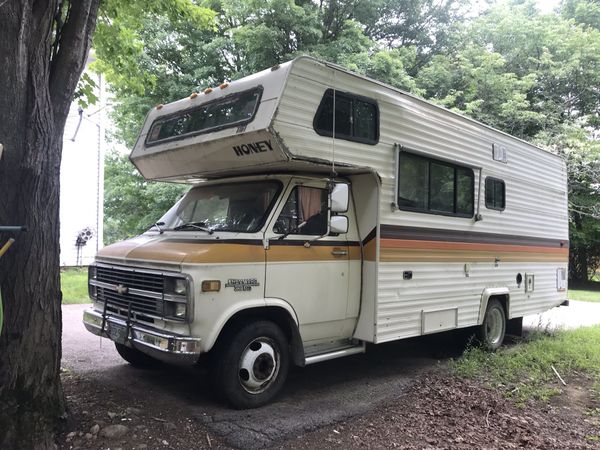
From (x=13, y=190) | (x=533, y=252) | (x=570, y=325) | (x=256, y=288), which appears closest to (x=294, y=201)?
(x=256, y=288)

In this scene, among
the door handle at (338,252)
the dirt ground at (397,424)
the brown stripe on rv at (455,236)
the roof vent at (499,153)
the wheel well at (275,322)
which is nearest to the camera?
the dirt ground at (397,424)

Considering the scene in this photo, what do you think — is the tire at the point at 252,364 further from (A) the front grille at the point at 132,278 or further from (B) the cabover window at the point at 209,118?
(B) the cabover window at the point at 209,118

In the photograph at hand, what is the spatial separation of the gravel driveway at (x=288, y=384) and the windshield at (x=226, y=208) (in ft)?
5.44

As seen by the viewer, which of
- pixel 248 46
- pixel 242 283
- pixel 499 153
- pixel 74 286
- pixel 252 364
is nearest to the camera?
pixel 242 283

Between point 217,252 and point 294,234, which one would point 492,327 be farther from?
point 217,252

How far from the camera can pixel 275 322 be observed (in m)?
5.08

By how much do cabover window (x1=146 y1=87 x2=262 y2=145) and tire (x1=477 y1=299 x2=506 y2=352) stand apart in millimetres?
4636

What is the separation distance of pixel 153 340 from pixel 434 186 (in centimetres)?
386

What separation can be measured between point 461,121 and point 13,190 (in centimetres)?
546

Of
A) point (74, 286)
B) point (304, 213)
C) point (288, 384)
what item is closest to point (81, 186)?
point (74, 286)

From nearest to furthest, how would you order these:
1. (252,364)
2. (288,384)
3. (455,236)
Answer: (252,364)
(288,384)
(455,236)

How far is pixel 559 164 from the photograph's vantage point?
30.1ft

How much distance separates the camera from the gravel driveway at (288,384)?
172 inches

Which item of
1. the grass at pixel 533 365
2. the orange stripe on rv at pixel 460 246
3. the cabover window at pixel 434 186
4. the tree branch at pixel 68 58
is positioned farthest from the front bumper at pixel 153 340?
the grass at pixel 533 365
